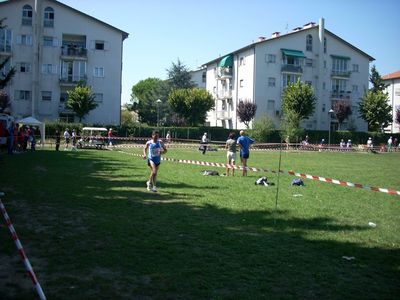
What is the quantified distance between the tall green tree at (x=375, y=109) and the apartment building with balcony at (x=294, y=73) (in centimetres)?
250

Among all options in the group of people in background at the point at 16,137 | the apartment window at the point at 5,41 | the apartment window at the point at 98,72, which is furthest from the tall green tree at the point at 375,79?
the group of people in background at the point at 16,137

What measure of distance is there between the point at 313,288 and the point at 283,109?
56.1 m

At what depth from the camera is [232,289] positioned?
5.23 metres

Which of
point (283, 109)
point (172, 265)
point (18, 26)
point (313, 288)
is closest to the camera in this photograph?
point (313, 288)

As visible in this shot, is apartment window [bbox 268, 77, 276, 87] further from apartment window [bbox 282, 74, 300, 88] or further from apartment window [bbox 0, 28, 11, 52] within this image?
apartment window [bbox 0, 28, 11, 52]

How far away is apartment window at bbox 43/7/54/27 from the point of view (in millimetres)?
53831

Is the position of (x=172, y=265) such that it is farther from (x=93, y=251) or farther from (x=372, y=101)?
(x=372, y=101)

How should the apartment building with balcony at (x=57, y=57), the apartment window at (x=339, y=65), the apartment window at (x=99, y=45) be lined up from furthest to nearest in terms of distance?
the apartment window at (x=339, y=65) < the apartment window at (x=99, y=45) < the apartment building with balcony at (x=57, y=57)

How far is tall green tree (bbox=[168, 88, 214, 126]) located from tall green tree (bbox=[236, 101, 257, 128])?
170 inches

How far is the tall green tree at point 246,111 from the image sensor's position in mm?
60781

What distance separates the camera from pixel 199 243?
721cm

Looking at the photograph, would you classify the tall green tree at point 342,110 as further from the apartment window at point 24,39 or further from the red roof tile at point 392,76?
the apartment window at point 24,39

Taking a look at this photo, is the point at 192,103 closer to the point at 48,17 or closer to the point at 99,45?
the point at 99,45

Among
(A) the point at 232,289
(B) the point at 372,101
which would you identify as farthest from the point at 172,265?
(B) the point at 372,101
